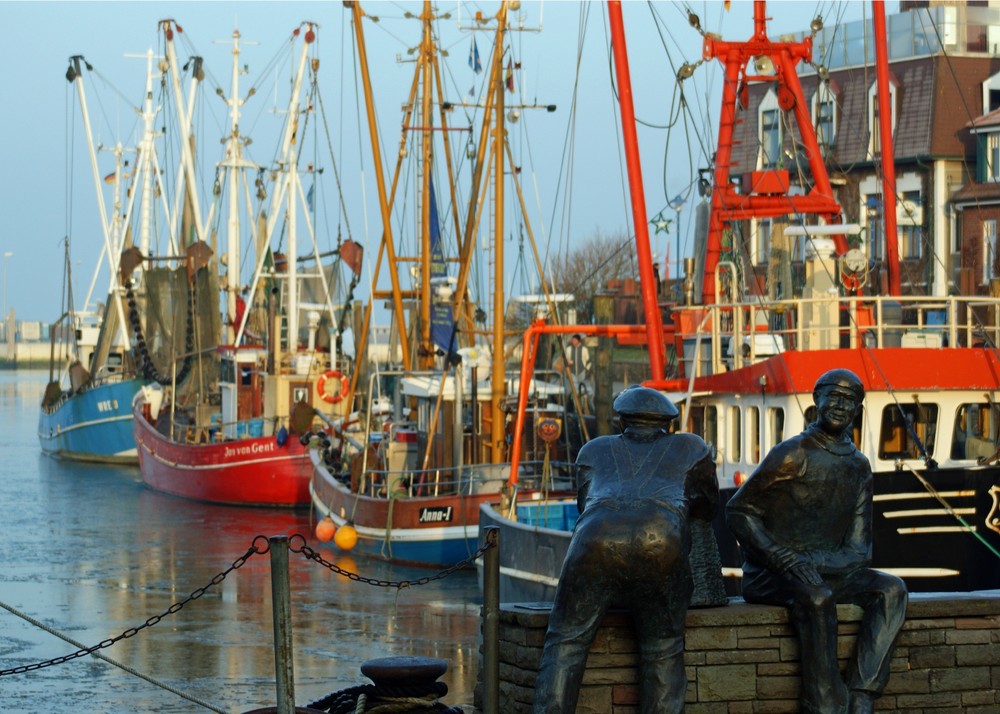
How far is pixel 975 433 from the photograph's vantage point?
16719mm

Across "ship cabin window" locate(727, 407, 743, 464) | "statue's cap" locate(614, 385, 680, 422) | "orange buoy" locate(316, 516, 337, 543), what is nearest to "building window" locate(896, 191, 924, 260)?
"orange buoy" locate(316, 516, 337, 543)

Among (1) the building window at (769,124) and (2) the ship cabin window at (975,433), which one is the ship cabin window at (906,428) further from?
(1) the building window at (769,124)

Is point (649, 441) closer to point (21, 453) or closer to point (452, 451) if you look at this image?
point (452, 451)

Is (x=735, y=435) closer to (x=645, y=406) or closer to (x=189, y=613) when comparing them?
(x=189, y=613)

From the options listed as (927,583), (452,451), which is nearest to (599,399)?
(452,451)

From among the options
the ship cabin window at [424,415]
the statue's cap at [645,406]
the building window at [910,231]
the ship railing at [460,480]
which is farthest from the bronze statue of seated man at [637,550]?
the building window at [910,231]

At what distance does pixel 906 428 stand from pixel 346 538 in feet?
40.0

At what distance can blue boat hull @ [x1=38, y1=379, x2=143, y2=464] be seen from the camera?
171ft

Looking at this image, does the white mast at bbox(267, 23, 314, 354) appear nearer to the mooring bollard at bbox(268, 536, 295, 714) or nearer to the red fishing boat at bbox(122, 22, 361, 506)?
the red fishing boat at bbox(122, 22, 361, 506)

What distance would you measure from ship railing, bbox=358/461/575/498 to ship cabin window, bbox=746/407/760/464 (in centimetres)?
594

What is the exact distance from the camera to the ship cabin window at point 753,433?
690 inches

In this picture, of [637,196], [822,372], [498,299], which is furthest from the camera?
[498,299]

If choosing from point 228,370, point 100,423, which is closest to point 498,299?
point 228,370

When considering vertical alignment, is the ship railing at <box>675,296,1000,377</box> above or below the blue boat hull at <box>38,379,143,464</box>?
above
